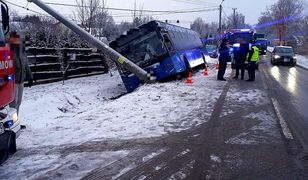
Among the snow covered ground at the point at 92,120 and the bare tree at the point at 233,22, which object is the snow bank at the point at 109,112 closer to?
the snow covered ground at the point at 92,120

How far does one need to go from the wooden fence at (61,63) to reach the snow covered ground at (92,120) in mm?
2813

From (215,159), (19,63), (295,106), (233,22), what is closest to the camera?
(215,159)

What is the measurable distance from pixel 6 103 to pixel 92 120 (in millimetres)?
3423

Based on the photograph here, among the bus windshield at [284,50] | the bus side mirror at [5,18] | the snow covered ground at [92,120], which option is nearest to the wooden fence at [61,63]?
the snow covered ground at [92,120]

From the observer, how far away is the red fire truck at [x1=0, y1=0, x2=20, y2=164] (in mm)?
5484

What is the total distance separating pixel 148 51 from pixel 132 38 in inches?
38.8

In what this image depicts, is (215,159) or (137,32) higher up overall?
(137,32)

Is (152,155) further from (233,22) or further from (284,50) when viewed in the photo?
(233,22)

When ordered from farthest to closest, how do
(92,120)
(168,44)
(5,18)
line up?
(168,44), (92,120), (5,18)

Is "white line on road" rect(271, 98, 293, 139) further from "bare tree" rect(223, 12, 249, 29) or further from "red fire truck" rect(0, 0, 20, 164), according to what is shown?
"bare tree" rect(223, 12, 249, 29)

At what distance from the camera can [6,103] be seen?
5941 mm

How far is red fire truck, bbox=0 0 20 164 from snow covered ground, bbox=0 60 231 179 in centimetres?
44

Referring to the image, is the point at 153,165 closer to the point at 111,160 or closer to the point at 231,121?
the point at 111,160

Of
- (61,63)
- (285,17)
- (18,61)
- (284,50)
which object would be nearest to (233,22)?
(285,17)
